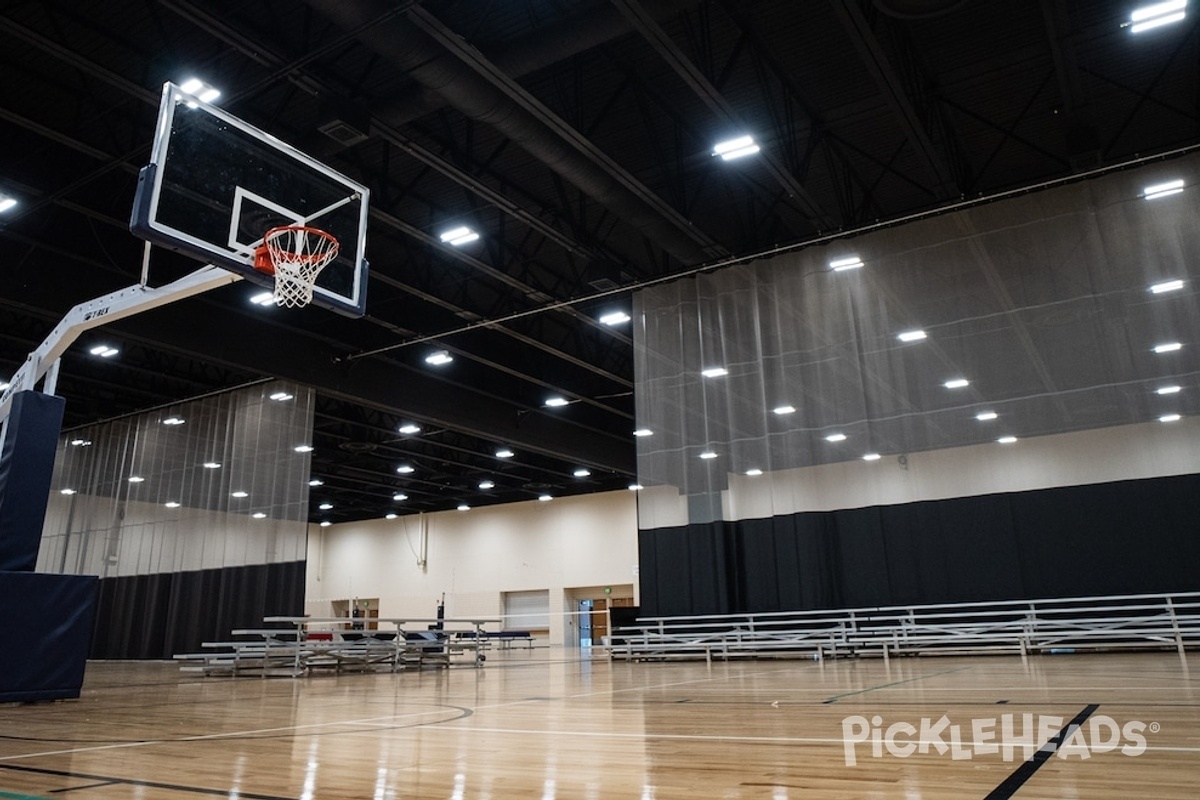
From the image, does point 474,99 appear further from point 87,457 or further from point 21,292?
point 87,457

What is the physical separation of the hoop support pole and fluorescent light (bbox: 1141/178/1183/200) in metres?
11.1

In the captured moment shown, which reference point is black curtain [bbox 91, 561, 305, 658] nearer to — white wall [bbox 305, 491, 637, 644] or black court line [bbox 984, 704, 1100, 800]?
white wall [bbox 305, 491, 637, 644]

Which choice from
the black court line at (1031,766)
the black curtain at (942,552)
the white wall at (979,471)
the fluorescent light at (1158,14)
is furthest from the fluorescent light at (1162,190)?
the black court line at (1031,766)

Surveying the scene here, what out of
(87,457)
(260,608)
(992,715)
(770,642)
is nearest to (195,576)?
(260,608)

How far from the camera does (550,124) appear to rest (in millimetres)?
9828

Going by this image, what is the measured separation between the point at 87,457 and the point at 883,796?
23.6m

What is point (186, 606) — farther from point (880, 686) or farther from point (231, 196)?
point (880, 686)

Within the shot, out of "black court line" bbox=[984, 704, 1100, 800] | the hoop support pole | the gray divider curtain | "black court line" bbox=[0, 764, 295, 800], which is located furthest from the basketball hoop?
"black court line" bbox=[984, 704, 1100, 800]

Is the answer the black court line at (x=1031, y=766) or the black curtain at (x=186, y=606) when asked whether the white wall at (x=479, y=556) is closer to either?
the black curtain at (x=186, y=606)

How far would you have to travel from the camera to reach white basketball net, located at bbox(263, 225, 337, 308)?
302 inches

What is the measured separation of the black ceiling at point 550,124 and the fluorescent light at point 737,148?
13 centimetres

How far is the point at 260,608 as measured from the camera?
1684cm

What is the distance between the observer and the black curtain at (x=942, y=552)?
10289 millimetres

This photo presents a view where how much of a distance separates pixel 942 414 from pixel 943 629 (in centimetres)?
290
